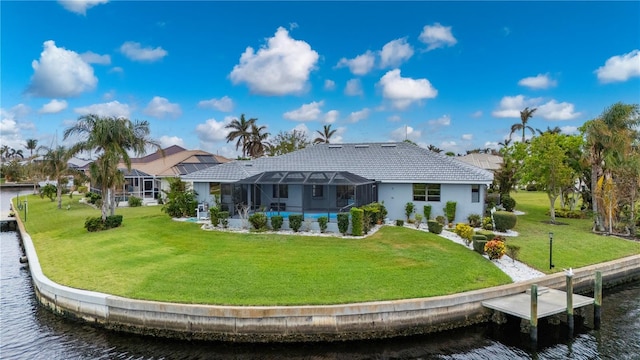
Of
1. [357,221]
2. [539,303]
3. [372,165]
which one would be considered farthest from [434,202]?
[539,303]

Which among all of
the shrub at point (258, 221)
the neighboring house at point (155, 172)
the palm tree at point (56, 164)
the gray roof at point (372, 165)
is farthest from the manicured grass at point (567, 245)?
the palm tree at point (56, 164)

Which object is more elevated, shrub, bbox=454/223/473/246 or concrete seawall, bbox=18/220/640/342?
shrub, bbox=454/223/473/246

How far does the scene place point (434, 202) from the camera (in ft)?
77.2

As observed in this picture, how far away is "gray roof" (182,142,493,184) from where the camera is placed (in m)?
23.4

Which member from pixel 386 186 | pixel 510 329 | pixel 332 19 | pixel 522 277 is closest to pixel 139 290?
pixel 510 329

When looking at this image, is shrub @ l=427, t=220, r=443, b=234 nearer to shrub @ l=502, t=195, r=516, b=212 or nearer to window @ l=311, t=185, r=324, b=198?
window @ l=311, t=185, r=324, b=198

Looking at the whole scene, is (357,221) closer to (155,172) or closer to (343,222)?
(343,222)

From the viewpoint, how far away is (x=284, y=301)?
1114 cm

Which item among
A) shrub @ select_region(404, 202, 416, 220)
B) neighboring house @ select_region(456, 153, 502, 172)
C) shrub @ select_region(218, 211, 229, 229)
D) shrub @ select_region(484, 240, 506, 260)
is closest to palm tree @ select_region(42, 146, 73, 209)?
shrub @ select_region(218, 211, 229, 229)

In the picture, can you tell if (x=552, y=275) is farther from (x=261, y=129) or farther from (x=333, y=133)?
(x=333, y=133)

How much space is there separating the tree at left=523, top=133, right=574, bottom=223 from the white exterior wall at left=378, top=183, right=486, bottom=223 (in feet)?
17.2

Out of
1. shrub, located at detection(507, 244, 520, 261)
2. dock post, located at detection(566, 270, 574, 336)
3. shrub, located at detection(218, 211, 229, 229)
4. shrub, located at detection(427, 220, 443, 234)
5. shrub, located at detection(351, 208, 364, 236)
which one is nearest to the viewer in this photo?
dock post, located at detection(566, 270, 574, 336)

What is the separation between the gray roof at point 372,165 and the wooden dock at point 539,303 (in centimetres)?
982

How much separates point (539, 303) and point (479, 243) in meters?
4.38
